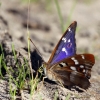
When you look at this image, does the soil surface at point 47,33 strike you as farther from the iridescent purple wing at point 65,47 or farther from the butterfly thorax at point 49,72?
the iridescent purple wing at point 65,47

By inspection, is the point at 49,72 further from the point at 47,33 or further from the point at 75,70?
the point at 47,33

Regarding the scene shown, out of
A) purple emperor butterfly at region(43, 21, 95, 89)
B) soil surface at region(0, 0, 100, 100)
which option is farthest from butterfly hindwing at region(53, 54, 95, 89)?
soil surface at region(0, 0, 100, 100)

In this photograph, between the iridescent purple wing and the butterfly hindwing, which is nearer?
the butterfly hindwing

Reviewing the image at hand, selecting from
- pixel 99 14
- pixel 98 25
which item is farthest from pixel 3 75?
pixel 99 14

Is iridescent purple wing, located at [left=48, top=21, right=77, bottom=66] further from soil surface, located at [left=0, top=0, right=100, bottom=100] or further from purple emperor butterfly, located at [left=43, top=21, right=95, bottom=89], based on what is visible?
soil surface, located at [left=0, top=0, right=100, bottom=100]

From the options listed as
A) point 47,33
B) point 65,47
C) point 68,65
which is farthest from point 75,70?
point 47,33
